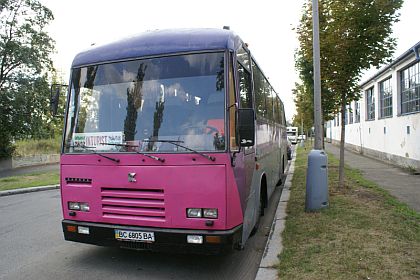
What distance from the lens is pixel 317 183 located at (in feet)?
25.2

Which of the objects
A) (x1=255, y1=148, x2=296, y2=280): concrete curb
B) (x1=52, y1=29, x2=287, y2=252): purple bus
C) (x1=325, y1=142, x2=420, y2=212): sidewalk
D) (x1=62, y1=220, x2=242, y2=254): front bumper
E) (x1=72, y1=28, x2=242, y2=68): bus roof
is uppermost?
(x1=72, y1=28, x2=242, y2=68): bus roof

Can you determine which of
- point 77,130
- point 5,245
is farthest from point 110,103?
point 5,245

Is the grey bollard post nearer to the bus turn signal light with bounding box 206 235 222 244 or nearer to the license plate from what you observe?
the bus turn signal light with bounding box 206 235 222 244

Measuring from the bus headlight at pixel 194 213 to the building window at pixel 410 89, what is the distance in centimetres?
1439

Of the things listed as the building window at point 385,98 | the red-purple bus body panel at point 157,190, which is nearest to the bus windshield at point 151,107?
the red-purple bus body panel at point 157,190

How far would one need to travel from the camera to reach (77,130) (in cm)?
520

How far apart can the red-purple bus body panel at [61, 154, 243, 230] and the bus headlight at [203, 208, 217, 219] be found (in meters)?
0.05

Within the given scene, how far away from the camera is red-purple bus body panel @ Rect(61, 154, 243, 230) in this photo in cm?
447

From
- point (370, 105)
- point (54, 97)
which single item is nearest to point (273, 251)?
point (54, 97)

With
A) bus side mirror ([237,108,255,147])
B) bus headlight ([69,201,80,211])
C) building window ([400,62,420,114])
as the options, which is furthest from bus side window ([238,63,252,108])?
building window ([400,62,420,114])

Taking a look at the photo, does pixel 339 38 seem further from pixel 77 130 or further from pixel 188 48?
pixel 77 130

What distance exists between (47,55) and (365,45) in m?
22.5

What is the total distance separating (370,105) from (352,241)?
2416 centimetres

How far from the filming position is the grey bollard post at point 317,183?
768 centimetres
